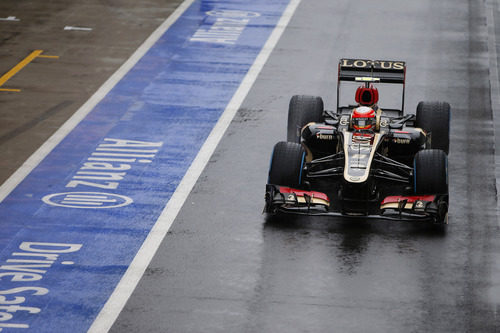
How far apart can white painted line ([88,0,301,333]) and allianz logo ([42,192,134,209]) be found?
90cm

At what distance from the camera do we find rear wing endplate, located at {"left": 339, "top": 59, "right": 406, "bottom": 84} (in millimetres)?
19609

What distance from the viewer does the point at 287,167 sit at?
54.3 feet

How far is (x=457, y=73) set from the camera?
82.8 feet

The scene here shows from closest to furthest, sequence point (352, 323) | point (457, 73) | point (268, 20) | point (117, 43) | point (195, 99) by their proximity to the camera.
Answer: point (352, 323) → point (195, 99) → point (457, 73) → point (117, 43) → point (268, 20)

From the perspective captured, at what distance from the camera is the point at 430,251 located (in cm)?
1559

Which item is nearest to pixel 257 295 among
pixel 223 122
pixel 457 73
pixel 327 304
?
pixel 327 304

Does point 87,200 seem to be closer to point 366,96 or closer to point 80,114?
point 80,114

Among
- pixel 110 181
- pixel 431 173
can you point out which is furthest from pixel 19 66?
pixel 431 173

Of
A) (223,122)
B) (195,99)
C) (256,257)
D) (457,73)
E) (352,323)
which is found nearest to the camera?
(352,323)

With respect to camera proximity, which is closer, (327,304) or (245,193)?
(327,304)

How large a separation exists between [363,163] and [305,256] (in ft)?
6.75

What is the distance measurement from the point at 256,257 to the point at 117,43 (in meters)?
13.7

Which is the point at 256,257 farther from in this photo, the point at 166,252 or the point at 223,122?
the point at 223,122

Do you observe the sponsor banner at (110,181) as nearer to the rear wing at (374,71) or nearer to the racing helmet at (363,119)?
the rear wing at (374,71)
